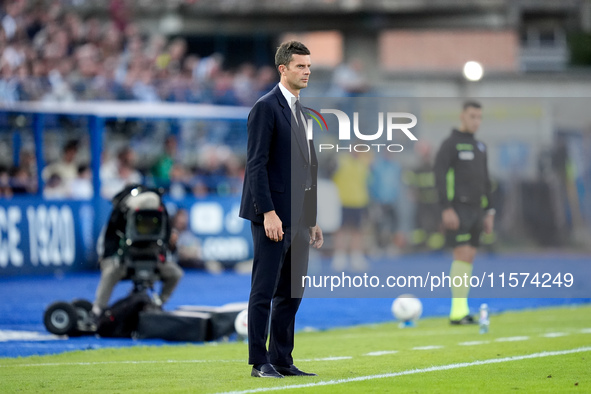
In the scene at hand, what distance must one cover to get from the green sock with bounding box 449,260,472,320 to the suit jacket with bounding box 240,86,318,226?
15.3ft

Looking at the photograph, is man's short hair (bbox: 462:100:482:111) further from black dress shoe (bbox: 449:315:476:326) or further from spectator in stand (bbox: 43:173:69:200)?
spectator in stand (bbox: 43:173:69:200)

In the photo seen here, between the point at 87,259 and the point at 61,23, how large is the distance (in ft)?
22.5

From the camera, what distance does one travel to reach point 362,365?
834 cm

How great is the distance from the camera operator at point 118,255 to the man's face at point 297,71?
14.3 feet

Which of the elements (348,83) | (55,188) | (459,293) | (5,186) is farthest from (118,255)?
(348,83)

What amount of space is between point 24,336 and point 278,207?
15.8ft

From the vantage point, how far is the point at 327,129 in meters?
8.98

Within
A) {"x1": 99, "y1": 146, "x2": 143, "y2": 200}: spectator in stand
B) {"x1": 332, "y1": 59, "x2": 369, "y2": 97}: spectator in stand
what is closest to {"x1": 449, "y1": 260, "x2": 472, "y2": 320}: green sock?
{"x1": 99, "y1": 146, "x2": 143, "y2": 200}: spectator in stand

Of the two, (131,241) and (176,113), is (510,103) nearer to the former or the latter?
(176,113)

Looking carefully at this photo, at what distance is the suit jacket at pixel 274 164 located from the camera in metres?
7.16

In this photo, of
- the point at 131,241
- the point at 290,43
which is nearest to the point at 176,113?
the point at 131,241

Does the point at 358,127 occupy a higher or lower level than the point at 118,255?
higher

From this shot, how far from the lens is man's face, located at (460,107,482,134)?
40.1ft

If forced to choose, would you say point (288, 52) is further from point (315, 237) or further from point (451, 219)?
point (451, 219)
